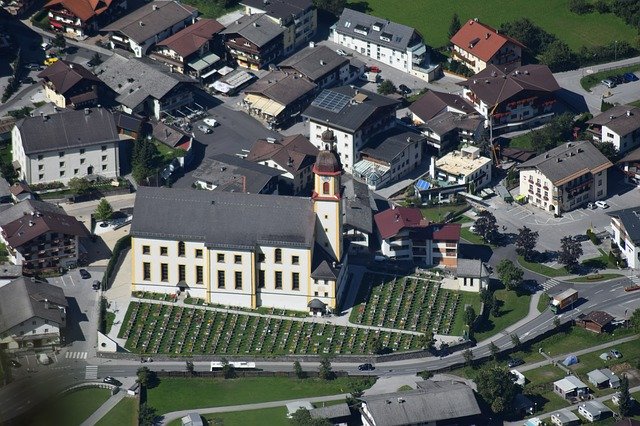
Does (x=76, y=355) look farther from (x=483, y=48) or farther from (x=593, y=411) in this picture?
(x=483, y=48)

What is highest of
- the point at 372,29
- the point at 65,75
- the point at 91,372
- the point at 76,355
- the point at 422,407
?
the point at 372,29

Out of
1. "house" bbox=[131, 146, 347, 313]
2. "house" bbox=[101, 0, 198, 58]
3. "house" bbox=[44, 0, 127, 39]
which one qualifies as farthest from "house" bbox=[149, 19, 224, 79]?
"house" bbox=[131, 146, 347, 313]

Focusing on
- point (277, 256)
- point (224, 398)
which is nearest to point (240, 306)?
point (277, 256)

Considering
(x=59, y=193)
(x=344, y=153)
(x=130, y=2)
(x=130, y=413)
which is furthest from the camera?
(x=130, y=2)

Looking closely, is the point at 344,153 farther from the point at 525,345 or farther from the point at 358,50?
the point at 525,345

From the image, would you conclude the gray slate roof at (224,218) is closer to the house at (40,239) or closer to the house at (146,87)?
the house at (40,239)

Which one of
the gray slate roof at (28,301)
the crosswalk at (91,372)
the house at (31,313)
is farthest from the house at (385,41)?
the crosswalk at (91,372)

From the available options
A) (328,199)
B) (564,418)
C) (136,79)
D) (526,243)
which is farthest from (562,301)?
(136,79)
